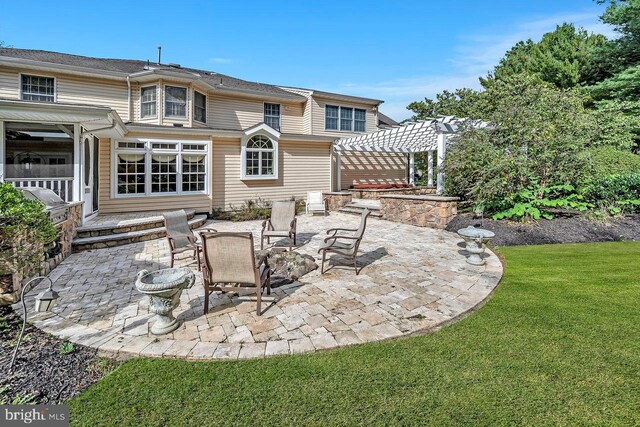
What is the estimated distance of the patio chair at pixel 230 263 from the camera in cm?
394

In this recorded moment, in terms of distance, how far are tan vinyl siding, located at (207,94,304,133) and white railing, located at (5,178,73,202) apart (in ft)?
25.7

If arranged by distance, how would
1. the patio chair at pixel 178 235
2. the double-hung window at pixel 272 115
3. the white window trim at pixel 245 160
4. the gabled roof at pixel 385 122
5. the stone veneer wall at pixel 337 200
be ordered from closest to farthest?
1. the patio chair at pixel 178 235
2. the white window trim at pixel 245 160
3. the stone veneer wall at pixel 337 200
4. the double-hung window at pixel 272 115
5. the gabled roof at pixel 385 122

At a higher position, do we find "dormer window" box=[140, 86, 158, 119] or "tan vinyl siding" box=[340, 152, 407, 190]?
"dormer window" box=[140, 86, 158, 119]

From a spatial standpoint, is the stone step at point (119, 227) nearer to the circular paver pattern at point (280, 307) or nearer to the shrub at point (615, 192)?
the circular paver pattern at point (280, 307)

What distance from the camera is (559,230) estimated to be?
28.5 feet

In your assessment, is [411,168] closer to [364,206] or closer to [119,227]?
[364,206]

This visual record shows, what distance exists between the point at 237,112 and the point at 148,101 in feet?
13.5

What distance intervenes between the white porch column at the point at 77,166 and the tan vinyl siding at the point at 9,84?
7.17m

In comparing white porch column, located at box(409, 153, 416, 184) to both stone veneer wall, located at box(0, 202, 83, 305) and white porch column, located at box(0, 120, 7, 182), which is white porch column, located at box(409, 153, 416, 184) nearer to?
stone veneer wall, located at box(0, 202, 83, 305)

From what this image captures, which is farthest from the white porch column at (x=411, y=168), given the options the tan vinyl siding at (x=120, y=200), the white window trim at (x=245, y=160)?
the tan vinyl siding at (x=120, y=200)

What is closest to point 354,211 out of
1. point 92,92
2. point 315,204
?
point 315,204

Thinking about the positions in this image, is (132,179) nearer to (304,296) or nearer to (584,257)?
(304,296)

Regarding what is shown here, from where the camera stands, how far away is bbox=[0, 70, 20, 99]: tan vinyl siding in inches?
466

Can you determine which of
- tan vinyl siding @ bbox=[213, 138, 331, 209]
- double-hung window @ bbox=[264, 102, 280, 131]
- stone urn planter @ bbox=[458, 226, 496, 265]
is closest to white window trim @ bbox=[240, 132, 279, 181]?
tan vinyl siding @ bbox=[213, 138, 331, 209]
